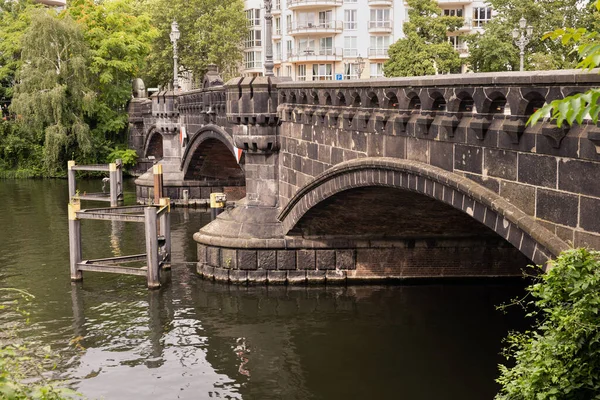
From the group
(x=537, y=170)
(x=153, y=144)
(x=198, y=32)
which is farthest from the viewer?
(x=198, y=32)

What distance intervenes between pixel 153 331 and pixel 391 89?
26.1 feet

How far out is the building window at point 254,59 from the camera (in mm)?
74875

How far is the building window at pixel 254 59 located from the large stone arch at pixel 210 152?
1277 inches

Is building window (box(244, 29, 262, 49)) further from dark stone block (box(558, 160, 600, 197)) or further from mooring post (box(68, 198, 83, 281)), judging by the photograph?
dark stone block (box(558, 160, 600, 197))

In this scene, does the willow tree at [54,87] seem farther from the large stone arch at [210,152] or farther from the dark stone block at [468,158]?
the dark stone block at [468,158]

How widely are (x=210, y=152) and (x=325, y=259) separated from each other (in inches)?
701

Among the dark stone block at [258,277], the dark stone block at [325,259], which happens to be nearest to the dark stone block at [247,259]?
the dark stone block at [258,277]

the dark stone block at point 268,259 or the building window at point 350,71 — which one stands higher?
the building window at point 350,71

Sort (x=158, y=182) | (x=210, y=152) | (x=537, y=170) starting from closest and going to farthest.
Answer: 1. (x=537, y=170)
2. (x=158, y=182)
3. (x=210, y=152)

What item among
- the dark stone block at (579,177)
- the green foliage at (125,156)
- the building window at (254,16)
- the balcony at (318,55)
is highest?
the building window at (254,16)

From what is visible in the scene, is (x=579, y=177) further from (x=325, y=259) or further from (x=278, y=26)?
(x=278, y=26)

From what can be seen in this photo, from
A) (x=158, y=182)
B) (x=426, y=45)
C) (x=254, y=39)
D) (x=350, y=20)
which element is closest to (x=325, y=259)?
(x=158, y=182)

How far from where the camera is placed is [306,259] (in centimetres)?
2398

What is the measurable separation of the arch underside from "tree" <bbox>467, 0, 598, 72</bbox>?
12.2 metres
